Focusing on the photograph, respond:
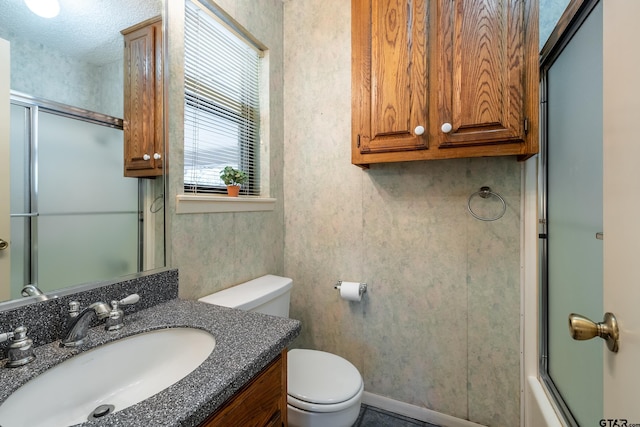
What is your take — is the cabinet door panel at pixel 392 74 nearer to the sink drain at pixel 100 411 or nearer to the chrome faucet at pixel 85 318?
the chrome faucet at pixel 85 318

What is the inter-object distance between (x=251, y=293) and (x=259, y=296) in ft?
0.17

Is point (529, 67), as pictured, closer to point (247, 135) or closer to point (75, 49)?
point (247, 135)

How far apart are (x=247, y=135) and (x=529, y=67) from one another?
4.66ft

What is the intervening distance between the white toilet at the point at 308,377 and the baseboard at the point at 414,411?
488 millimetres

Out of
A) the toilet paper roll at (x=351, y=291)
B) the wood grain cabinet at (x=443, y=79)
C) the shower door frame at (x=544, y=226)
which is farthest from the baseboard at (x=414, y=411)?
the wood grain cabinet at (x=443, y=79)

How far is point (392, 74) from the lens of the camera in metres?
1.28

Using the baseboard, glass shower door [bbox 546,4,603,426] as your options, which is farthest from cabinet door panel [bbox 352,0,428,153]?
the baseboard

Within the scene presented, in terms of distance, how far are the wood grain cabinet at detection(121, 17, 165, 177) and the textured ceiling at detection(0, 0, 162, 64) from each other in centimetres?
4

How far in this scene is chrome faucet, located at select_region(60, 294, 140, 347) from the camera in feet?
2.43

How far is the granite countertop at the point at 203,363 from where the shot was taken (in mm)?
497

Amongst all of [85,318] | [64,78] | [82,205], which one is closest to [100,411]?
[85,318]

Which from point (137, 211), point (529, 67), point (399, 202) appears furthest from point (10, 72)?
point (529, 67)

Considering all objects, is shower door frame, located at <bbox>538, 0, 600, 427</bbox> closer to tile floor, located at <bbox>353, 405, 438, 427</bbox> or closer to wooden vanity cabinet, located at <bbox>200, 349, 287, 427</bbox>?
tile floor, located at <bbox>353, 405, 438, 427</bbox>

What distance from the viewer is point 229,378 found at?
23.4 inches
